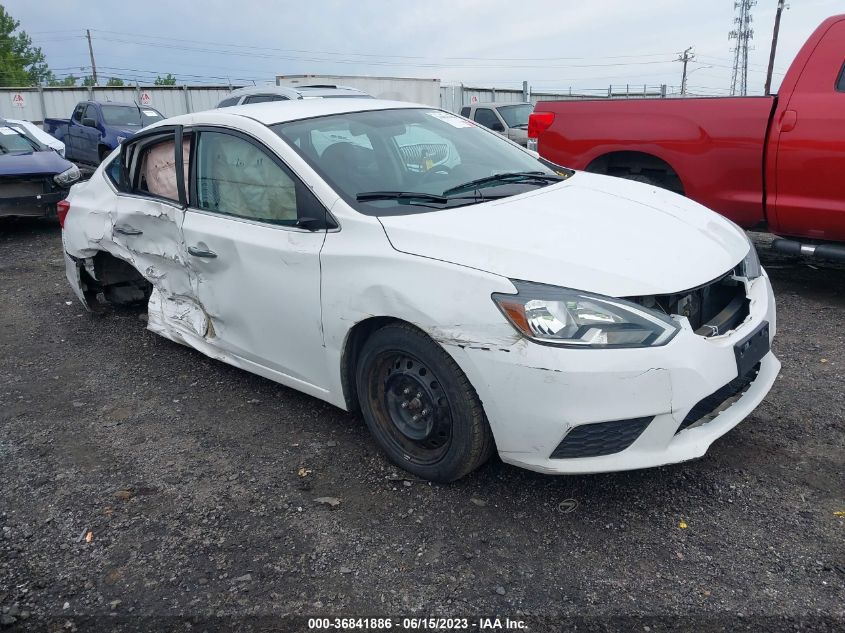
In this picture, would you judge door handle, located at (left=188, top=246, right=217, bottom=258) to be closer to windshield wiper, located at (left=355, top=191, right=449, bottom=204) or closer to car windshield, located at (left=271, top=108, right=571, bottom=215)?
car windshield, located at (left=271, top=108, right=571, bottom=215)

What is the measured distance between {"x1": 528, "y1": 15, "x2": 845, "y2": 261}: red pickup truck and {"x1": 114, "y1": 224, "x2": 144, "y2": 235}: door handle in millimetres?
3956

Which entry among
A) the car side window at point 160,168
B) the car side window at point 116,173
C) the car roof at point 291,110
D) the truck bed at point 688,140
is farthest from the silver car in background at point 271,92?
the car roof at point 291,110

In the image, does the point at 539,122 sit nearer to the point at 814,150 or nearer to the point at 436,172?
the point at 814,150

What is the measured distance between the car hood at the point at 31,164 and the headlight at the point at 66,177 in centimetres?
6

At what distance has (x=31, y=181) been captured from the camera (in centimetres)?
897

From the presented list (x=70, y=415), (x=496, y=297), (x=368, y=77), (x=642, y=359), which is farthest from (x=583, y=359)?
(x=368, y=77)

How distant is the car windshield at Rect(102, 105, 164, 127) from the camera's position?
50.6ft

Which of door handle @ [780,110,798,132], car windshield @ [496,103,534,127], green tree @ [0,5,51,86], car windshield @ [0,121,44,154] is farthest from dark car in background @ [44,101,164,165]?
green tree @ [0,5,51,86]

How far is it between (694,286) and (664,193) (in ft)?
4.07

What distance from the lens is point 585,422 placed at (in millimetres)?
2518

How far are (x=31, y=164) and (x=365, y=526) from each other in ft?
27.6

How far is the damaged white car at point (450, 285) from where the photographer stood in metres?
2.53

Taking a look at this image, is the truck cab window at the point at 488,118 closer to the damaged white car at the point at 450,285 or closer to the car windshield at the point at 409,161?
the damaged white car at the point at 450,285

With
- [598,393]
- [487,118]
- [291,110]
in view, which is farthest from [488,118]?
[598,393]
